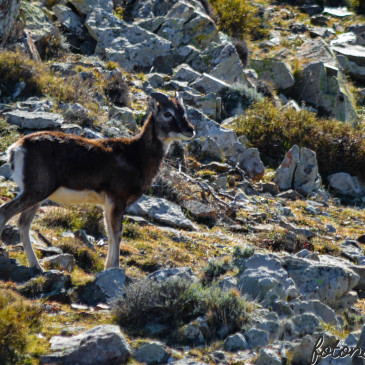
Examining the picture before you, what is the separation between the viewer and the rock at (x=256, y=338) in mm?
6742

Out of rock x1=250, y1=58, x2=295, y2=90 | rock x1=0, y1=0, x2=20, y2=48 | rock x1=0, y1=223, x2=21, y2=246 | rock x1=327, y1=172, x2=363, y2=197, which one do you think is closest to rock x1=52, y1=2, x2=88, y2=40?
rock x1=0, y1=0, x2=20, y2=48

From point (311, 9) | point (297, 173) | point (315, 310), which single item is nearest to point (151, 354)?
point (315, 310)

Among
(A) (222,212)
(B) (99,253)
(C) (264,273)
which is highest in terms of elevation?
(C) (264,273)

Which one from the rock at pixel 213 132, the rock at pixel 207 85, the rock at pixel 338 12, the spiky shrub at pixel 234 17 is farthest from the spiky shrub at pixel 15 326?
the rock at pixel 338 12

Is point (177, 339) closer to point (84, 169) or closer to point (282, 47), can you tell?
point (84, 169)

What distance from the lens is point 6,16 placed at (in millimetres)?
16250

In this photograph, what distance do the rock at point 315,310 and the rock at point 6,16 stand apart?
12.0 meters

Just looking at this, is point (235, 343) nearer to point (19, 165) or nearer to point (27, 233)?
point (27, 233)

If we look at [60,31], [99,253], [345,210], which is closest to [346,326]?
[99,253]

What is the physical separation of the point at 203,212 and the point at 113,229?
455 centimetres

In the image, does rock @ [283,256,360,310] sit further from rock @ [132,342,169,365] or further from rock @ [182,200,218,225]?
rock @ [182,200,218,225]

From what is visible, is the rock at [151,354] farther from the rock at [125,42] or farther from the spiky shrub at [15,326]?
the rock at [125,42]

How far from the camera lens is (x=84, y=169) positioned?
29.3 feet

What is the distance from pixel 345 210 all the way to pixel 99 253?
9137mm
